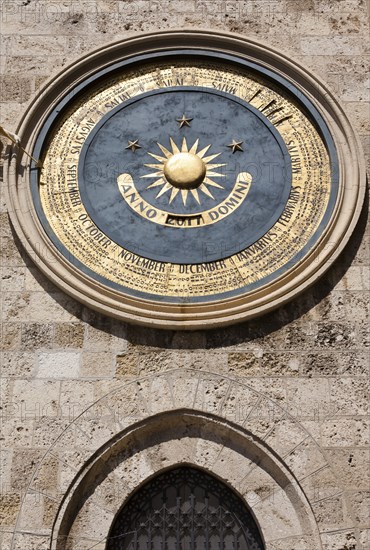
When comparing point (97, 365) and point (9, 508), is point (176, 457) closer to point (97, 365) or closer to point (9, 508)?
point (97, 365)

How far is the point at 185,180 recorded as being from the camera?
9.97m

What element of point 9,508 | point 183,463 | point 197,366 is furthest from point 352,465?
point 9,508

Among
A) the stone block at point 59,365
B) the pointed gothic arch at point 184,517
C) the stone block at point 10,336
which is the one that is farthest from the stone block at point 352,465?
the stone block at point 10,336

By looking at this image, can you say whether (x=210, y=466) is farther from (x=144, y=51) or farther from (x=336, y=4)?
(x=336, y=4)

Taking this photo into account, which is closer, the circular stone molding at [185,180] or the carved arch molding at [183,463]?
the carved arch molding at [183,463]

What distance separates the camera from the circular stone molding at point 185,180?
948 cm

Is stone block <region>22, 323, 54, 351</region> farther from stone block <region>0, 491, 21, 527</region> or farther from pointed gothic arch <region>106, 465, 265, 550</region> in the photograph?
pointed gothic arch <region>106, 465, 265, 550</region>

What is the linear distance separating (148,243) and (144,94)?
65.5 inches

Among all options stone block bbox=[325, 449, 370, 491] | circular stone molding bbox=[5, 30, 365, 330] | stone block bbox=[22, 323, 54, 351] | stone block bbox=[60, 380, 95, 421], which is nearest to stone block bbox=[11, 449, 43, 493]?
stone block bbox=[60, 380, 95, 421]

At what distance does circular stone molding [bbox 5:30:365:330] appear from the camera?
9484 millimetres

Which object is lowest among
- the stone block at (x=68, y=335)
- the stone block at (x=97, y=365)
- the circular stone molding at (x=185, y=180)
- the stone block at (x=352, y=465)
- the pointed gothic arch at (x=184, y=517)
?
the pointed gothic arch at (x=184, y=517)

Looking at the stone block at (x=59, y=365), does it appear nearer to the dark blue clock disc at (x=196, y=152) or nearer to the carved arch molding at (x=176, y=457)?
the carved arch molding at (x=176, y=457)

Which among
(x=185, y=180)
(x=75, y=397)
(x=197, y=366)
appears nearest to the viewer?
(x=75, y=397)

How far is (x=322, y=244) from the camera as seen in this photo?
378 inches
